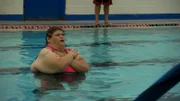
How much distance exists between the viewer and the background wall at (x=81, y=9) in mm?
12391

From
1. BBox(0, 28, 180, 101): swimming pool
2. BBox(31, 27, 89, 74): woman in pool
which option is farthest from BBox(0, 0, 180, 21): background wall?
BBox(31, 27, 89, 74): woman in pool

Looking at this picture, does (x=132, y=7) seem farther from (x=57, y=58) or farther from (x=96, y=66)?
(x=57, y=58)

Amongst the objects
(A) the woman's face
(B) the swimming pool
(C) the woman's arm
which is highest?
(A) the woman's face

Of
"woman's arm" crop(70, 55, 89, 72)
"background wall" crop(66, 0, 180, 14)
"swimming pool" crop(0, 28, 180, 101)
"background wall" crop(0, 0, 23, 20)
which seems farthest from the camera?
"background wall" crop(66, 0, 180, 14)

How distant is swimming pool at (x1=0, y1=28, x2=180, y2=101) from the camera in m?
3.87

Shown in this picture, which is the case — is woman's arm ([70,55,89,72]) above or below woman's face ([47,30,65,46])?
below

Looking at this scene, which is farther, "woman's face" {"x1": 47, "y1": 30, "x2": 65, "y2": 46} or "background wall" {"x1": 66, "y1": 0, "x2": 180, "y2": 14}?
"background wall" {"x1": 66, "y1": 0, "x2": 180, "y2": 14}

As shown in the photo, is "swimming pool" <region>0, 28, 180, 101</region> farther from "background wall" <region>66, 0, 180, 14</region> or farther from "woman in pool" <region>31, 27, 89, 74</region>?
"background wall" <region>66, 0, 180, 14</region>

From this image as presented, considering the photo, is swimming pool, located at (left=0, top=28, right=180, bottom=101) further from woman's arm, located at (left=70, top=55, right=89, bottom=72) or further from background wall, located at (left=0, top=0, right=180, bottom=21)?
background wall, located at (left=0, top=0, right=180, bottom=21)

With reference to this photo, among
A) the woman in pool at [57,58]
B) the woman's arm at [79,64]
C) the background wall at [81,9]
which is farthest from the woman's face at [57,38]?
the background wall at [81,9]

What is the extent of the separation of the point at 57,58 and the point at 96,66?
101 cm

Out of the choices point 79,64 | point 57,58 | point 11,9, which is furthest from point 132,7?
point 57,58

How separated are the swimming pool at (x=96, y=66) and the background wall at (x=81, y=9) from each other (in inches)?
123

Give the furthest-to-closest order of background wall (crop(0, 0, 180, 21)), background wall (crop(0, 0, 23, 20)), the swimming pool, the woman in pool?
background wall (crop(0, 0, 180, 21))
background wall (crop(0, 0, 23, 20))
the woman in pool
the swimming pool
